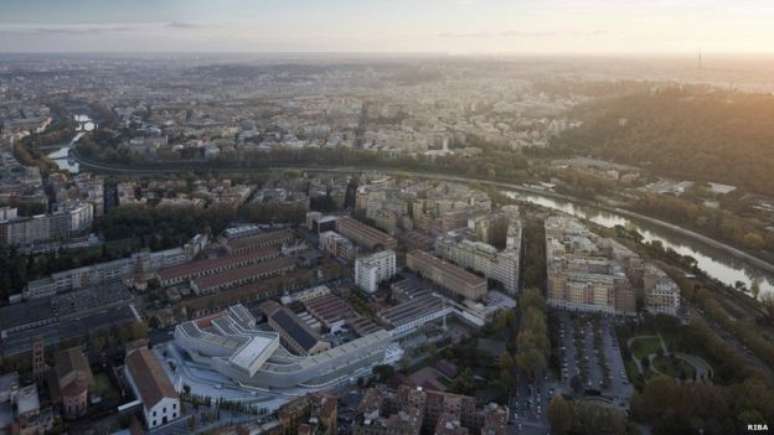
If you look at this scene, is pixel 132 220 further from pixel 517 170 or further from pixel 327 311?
pixel 517 170

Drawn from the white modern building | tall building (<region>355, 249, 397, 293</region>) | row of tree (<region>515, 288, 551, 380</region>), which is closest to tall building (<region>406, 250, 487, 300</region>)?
tall building (<region>355, 249, 397, 293</region>)

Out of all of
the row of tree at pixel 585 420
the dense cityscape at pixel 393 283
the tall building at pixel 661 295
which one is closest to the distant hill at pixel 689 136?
the dense cityscape at pixel 393 283

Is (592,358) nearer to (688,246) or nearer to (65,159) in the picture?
(688,246)

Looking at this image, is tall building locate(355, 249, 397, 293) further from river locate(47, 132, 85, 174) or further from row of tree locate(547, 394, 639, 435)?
river locate(47, 132, 85, 174)

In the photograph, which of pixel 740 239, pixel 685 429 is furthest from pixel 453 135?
pixel 685 429

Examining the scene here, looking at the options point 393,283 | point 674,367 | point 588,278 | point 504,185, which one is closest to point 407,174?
point 504,185
